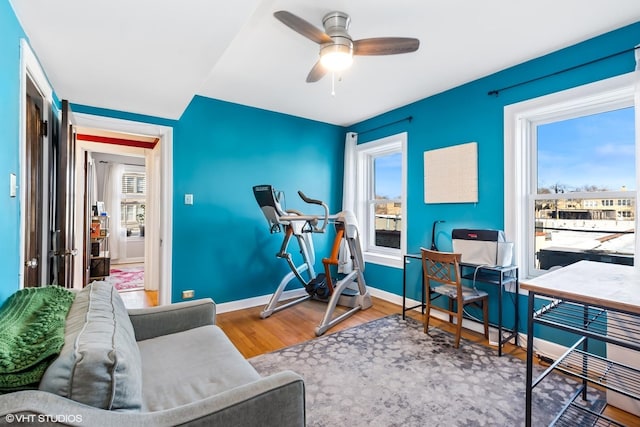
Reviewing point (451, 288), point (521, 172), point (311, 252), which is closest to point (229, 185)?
point (311, 252)

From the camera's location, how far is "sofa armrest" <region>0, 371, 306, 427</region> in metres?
0.68

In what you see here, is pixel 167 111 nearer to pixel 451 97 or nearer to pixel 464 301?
pixel 451 97

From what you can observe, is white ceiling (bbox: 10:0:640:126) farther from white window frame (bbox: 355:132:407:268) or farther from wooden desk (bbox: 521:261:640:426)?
wooden desk (bbox: 521:261:640:426)

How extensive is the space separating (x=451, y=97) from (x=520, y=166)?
1.04 m

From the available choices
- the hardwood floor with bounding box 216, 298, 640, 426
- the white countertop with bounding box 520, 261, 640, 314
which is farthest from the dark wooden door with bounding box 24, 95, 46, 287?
the white countertop with bounding box 520, 261, 640, 314

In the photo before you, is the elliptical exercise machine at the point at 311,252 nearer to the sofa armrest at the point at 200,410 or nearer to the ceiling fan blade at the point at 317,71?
the ceiling fan blade at the point at 317,71

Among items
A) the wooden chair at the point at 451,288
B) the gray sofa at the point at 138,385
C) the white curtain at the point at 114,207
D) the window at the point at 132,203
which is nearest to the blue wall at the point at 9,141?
the gray sofa at the point at 138,385

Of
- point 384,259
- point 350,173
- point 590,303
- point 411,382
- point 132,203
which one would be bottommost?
point 411,382

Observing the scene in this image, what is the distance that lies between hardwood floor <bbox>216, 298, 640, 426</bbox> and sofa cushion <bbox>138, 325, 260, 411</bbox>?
94 cm

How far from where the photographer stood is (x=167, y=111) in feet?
9.89

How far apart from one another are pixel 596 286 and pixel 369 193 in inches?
128

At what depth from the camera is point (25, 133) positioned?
1.72m

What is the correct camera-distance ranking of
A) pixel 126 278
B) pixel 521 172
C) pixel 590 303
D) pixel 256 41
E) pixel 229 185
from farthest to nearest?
pixel 126 278 → pixel 229 185 → pixel 521 172 → pixel 256 41 → pixel 590 303

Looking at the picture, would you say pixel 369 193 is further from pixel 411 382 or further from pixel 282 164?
pixel 411 382
